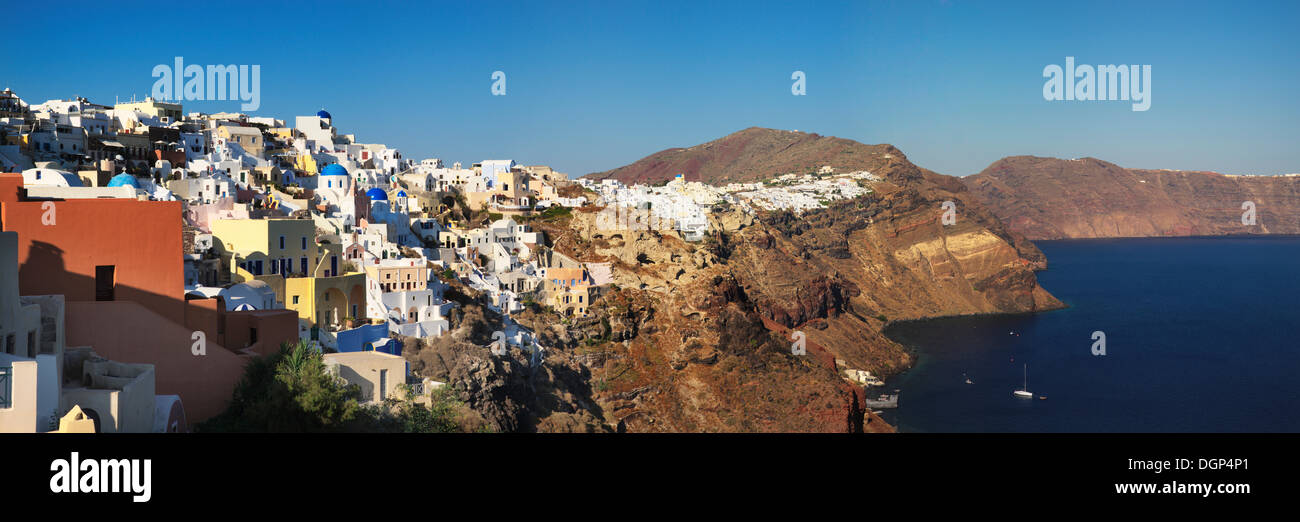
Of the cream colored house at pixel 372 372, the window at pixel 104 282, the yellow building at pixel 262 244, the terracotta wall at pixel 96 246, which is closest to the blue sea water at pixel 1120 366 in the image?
the yellow building at pixel 262 244

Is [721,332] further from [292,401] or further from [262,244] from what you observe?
[292,401]

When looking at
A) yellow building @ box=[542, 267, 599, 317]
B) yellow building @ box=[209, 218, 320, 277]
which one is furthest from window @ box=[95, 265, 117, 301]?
yellow building @ box=[542, 267, 599, 317]

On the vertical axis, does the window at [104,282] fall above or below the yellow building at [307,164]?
below

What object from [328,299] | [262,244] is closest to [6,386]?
[262,244]

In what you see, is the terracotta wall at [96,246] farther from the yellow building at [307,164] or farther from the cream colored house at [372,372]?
the yellow building at [307,164]

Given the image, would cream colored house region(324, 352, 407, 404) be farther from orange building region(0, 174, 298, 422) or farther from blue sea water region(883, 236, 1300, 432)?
blue sea water region(883, 236, 1300, 432)

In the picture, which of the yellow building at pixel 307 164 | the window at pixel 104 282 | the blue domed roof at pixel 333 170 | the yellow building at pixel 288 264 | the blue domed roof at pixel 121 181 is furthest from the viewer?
the yellow building at pixel 307 164
